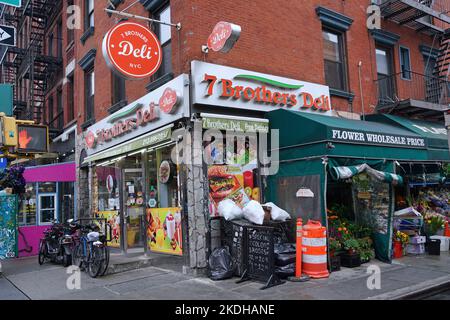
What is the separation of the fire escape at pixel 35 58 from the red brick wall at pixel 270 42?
4376 mm

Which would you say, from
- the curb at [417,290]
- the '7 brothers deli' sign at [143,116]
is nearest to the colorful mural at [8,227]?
the '7 brothers deli' sign at [143,116]

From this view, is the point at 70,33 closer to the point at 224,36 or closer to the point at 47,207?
the point at 47,207

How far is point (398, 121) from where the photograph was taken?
11.7 m

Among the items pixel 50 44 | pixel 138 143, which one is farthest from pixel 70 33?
pixel 138 143

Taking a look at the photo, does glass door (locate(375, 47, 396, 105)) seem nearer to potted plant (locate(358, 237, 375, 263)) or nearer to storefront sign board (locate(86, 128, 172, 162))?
potted plant (locate(358, 237, 375, 263))

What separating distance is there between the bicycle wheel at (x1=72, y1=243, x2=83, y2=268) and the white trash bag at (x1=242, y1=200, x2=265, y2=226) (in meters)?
4.16

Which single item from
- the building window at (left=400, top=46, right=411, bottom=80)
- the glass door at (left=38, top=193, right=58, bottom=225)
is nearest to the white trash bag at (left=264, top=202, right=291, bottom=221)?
the building window at (left=400, top=46, right=411, bottom=80)

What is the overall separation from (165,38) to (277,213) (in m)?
5.08

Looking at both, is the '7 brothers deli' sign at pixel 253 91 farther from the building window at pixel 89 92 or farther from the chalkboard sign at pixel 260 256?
the building window at pixel 89 92

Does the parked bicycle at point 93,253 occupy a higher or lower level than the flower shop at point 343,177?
lower

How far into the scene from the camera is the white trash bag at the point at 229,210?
8.50 meters

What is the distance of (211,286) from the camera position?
7613 mm

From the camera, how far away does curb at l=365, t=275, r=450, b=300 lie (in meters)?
6.61
